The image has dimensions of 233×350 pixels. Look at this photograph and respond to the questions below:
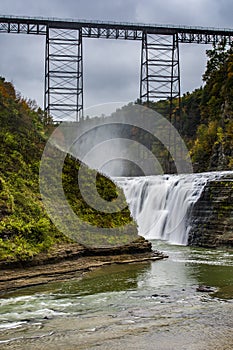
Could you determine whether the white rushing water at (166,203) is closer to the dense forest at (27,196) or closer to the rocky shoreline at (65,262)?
the dense forest at (27,196)

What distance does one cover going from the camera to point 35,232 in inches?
475

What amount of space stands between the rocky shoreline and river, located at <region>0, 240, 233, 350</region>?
27cm

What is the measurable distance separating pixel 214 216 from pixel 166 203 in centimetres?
362

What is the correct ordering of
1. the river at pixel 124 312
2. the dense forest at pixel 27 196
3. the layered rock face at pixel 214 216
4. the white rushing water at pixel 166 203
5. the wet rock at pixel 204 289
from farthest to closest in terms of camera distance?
the white rushing water at pixel 166 203 → the layered rock face at pixel 214 216 → the dense forest at pixel 27 196 → the wet rock at pixel 204 289 → the river at pixel 124 312

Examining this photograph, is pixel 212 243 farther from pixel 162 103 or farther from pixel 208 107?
pixel 162 103

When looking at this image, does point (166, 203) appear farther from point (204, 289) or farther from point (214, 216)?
point (204, 289)

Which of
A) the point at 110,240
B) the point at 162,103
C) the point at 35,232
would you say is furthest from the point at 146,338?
the point at 162,103

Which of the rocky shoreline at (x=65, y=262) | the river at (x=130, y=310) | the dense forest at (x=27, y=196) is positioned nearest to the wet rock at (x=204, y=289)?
the river at (x=130, y=310)

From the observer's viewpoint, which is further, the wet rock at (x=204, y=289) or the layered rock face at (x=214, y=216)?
the layered rock face at (x=214, y=216)

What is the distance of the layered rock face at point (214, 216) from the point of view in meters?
19.5

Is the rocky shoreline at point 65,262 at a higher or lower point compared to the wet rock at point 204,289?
higher

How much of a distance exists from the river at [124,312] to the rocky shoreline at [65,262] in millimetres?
273

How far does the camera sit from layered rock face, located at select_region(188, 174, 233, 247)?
19.5 meters

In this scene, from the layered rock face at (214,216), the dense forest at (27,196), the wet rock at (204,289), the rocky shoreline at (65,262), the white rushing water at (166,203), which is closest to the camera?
the wet rock at (204,289)
